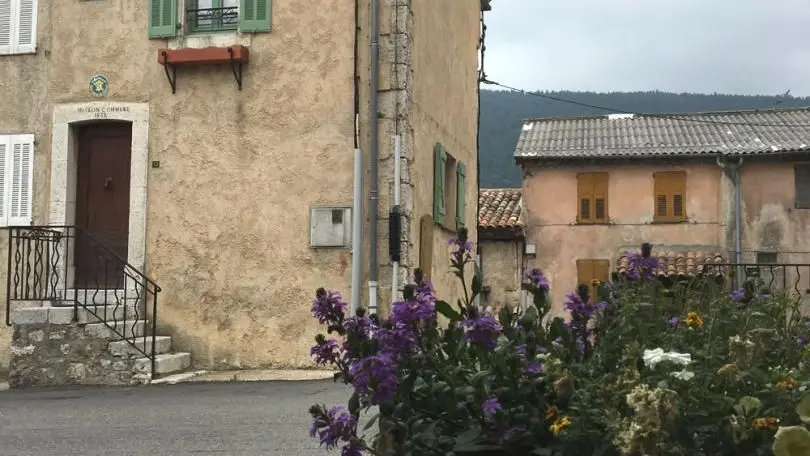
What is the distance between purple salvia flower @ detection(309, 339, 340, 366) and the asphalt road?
2254 mm

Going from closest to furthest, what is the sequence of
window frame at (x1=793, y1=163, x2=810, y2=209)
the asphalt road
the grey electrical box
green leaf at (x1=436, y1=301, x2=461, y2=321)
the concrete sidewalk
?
green leaf at (x1=436, y1=301, x2=461, y2=321)
the asphalt road
the concrete sidewalk
the grey electrical box
window frame at (x1=793, y1=163, x2=810, y2=209)

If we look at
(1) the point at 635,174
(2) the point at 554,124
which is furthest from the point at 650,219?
(2) the point at 554,124

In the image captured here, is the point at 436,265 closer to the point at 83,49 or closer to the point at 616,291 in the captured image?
the point at 83,49

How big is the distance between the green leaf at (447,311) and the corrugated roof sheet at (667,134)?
1899 centimetres

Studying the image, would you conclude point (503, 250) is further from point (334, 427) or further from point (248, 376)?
point (334, 427)

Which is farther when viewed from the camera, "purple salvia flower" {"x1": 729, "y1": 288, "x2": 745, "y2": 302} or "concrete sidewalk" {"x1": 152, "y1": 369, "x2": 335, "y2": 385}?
"concrete sidewalk" {"x1": 152, "y1": 369, "x2": 335, "y2": 385}

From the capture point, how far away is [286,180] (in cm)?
922

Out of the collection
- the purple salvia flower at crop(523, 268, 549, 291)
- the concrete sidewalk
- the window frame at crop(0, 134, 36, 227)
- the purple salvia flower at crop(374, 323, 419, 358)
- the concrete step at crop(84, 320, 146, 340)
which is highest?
the window frame at crop(0, 134, 36, 227)

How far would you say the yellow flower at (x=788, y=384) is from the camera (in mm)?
1900

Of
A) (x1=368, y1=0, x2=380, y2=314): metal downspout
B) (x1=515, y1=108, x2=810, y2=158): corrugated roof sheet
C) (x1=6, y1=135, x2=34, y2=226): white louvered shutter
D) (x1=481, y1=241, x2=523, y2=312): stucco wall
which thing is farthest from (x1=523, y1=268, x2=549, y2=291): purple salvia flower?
(x1=515, y1=108, x2=810, y2=158): corrugated roof sheet

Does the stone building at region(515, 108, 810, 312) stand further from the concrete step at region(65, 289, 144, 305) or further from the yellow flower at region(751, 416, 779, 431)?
the yellow flower at region(751, 416, 779, 431)

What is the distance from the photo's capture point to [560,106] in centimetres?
10844

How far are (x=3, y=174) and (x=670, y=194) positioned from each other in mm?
16051

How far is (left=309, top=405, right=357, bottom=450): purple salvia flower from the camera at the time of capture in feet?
7.73
